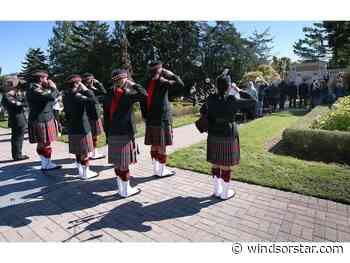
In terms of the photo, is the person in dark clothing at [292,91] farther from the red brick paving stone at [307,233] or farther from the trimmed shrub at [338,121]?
the red brick paving stone at [307,233]

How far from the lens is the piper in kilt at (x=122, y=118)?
168 inches

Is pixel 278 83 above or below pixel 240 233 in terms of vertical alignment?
above

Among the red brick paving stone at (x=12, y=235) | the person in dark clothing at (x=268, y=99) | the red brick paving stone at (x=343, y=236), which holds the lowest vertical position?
the red brick paving stone at (x=12, y=235)

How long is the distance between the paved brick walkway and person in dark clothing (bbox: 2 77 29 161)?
1.88 meters

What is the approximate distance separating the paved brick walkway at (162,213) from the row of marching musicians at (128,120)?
35 cm

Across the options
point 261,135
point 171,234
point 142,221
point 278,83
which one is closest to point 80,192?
point 142,221

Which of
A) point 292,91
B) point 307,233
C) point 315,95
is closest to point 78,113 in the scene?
point 307,233

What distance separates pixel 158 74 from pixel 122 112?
100 cm

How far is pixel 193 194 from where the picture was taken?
4.63 meters

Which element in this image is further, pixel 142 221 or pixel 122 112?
pixel 122 112

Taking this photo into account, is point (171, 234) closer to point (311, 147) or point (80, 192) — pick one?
point (80, 192)

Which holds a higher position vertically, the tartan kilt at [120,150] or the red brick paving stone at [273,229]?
the tartan kilt at [120,150]

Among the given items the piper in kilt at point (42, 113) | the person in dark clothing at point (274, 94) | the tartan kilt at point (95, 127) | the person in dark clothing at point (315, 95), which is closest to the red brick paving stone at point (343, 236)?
the tartan kilt at point (95, 127)

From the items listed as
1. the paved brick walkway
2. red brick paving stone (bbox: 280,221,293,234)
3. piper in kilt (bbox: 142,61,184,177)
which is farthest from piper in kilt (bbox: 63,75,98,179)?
red brick paving stone (bbox: 280,221,293,234)
